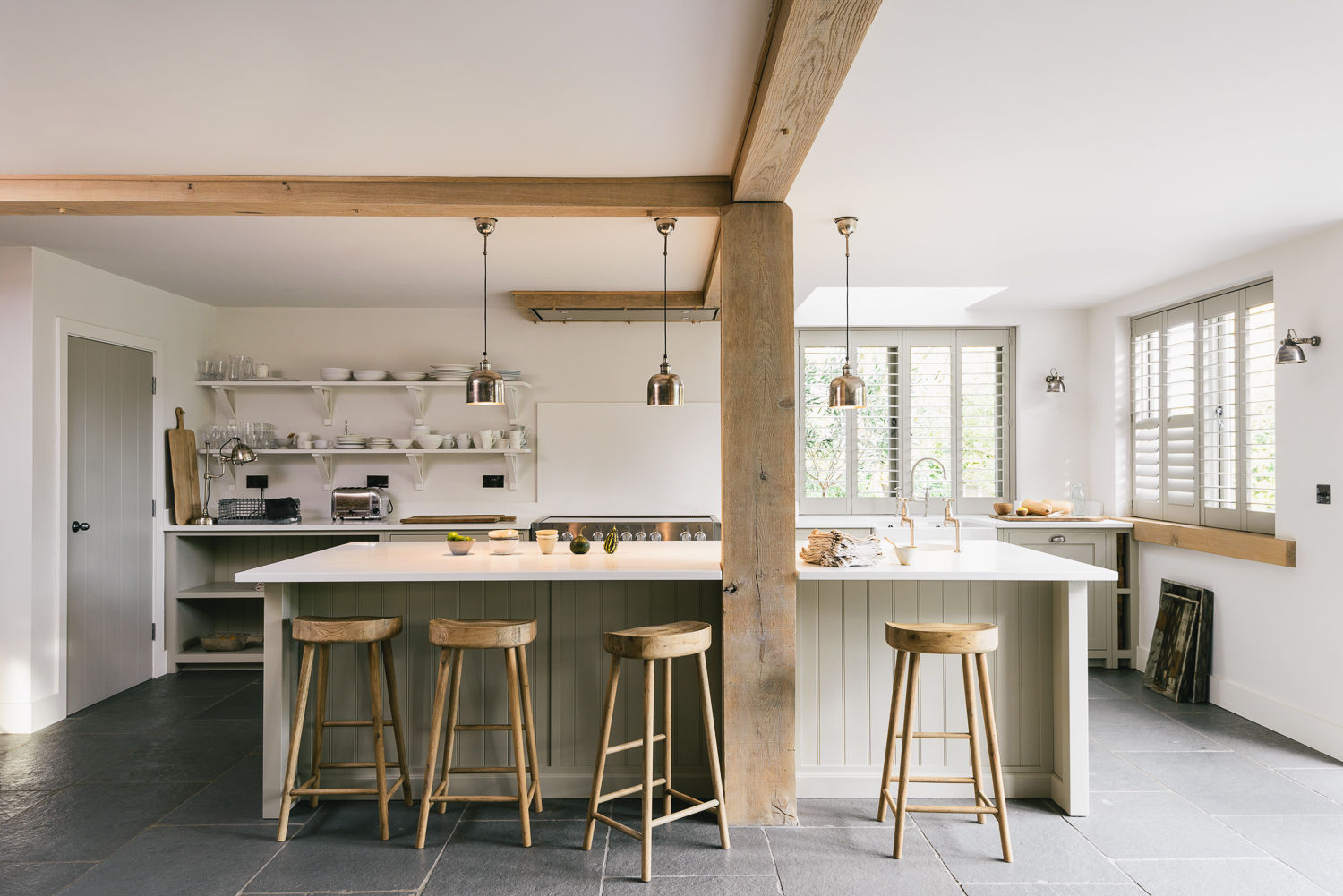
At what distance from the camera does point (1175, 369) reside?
197 inches

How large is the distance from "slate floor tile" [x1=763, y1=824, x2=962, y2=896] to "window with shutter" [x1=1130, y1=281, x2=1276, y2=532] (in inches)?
112

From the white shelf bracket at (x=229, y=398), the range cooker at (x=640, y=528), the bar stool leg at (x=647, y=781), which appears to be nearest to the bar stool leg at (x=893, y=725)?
the bar stool leg at (x=647, y=781)

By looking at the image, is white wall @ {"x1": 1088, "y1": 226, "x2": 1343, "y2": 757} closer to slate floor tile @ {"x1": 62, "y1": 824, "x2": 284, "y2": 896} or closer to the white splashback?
the white splashback

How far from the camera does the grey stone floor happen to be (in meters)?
2.57

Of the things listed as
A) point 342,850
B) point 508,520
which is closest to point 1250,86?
point 342,850

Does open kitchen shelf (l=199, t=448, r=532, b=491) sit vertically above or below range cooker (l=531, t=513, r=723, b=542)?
above

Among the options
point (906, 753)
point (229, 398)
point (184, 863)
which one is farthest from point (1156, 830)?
point (229, 398)

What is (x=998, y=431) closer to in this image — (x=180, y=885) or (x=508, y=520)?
(x=508, y=520)

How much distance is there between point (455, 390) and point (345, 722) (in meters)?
3.02

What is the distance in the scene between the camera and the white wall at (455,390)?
18.8ft

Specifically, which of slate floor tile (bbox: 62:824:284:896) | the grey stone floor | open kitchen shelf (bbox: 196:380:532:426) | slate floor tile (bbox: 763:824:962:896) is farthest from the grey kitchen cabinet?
slate floor tile (bbox: 62:824:284:896)

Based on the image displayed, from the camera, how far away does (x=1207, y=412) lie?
4.68 metres

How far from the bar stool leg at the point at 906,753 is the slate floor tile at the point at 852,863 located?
7 centimetres

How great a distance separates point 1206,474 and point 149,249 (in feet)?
19.1
